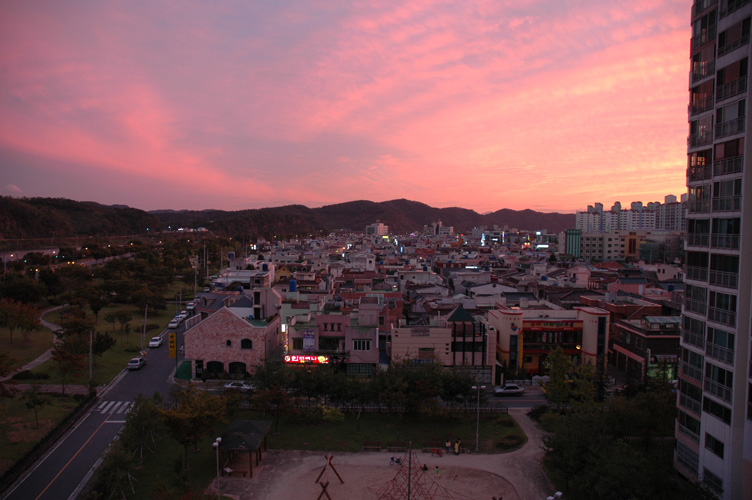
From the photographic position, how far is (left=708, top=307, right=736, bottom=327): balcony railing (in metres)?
16.5

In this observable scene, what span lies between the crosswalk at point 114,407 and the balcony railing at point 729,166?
32.6 metres

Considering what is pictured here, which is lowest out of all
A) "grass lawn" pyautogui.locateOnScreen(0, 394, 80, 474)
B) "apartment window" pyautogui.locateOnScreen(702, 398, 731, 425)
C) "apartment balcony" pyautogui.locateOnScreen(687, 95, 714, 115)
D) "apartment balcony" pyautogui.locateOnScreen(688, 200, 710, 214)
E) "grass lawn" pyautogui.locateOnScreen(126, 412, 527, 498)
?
"grass lawn" pyautogui.locateOnScreen(126, 412, 527, 498)

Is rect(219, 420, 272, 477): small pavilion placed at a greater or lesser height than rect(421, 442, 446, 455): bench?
greater

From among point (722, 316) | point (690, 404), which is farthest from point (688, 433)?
point (722, 316)

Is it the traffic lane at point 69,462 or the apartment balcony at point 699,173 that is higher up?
the apartment balcony at point 699,173

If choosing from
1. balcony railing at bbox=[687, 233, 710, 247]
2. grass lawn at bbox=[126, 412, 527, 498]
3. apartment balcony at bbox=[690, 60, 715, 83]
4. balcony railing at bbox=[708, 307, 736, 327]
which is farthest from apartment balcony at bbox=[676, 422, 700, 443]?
apartment balcony at bbox=[690, 60, 715, 83]

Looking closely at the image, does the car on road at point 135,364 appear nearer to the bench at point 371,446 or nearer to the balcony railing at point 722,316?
the bench at point 371,446

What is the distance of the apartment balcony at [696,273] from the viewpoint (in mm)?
18031

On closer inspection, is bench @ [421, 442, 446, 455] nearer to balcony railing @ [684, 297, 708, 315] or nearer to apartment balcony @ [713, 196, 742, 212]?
balcony railing @ [684, 297, 708, 315]

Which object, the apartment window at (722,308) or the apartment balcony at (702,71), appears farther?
the apartment balcony at (702,71)

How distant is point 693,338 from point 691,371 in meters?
1.34

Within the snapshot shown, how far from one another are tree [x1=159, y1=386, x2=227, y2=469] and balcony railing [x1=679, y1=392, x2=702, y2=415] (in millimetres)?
20786

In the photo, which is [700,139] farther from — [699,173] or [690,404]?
[690,404]

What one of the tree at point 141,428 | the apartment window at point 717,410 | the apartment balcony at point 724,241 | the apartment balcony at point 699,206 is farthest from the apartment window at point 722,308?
the tree at point 141,428
